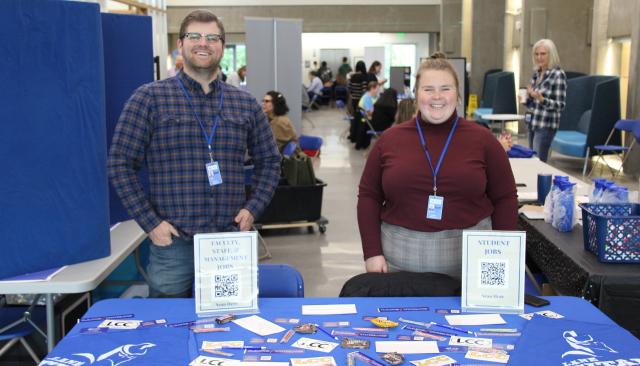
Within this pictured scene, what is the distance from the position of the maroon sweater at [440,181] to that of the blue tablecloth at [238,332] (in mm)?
369

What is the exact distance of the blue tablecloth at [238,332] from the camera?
6.55ft

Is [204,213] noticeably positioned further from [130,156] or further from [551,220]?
[551,220]

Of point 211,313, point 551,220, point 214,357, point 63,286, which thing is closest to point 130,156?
point 63,286

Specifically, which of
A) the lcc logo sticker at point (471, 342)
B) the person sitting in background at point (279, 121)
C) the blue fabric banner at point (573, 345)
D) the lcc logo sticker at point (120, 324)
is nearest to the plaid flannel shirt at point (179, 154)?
the lcc logo sticker at point (120, 324)

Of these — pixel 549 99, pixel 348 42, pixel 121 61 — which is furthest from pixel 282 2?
pixel 121 61

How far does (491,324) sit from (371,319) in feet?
1.19

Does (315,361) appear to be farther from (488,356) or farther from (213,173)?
(213,173)

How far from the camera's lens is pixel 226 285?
2.28 metres

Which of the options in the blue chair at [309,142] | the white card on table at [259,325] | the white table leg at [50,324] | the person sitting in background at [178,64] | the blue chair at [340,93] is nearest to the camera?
the white card on table at [259,325]

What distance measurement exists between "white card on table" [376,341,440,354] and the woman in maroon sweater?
0.66 meters

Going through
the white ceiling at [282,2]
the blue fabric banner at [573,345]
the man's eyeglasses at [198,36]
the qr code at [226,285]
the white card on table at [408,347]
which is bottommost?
the blue fabric banner at [573,345]

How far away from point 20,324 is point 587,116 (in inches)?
370

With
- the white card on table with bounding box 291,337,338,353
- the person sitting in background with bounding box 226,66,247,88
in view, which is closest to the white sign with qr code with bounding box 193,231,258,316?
the white card on table with bounding box 291,337,338,353

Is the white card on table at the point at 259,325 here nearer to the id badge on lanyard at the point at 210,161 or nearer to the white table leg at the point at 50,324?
the id badge on lanyard at the point at 210,161
